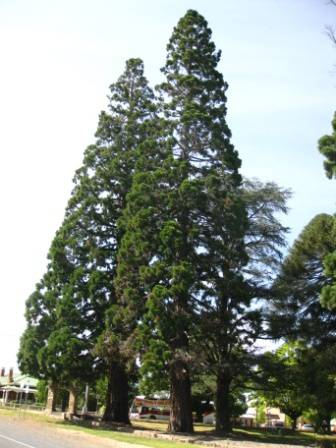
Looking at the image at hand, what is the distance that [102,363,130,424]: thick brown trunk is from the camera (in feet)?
108

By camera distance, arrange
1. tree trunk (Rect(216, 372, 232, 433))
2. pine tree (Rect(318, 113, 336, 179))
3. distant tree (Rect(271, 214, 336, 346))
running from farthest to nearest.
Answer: distant tree (Rect(271, 214, 336, 346)), tree trunk (Rect(216, 372, 232, 433)), pine tree (Rect(318, 113, 336, 179))

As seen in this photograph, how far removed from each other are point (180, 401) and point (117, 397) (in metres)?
8.49

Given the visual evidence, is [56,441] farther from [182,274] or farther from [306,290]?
[306,290]

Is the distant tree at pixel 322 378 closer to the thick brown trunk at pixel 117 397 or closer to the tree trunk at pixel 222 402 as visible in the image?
the tree trunk at pixel 222 402

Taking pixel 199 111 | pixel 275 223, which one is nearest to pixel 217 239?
pixel 275 223

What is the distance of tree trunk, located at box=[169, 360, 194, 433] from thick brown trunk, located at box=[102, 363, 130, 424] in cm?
720

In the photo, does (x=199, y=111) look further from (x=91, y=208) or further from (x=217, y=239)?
(x=91, y=208)

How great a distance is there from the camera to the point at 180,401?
26.2 meters

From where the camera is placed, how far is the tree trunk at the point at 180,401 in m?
25.4

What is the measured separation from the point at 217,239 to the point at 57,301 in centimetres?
1145

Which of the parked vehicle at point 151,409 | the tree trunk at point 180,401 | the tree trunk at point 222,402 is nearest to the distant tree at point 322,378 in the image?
the tree trunk at point 222,402

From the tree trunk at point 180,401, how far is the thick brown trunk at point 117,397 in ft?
23.6

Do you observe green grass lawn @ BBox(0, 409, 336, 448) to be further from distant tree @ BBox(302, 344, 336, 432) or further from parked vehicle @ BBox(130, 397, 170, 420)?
parked vehicle @ BBox(130, 397, 170, 420)

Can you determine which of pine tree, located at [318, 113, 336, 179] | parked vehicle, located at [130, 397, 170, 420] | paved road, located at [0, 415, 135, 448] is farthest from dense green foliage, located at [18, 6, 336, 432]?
parked vehicle, located at [130, 397, 170, 420]
